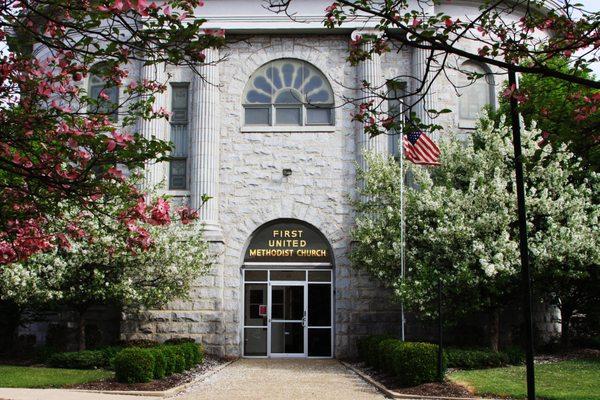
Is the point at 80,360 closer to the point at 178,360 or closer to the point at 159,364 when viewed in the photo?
the point at 178,360

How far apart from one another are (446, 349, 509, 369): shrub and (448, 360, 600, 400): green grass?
0.61 metres

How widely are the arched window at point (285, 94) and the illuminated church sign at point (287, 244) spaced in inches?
154

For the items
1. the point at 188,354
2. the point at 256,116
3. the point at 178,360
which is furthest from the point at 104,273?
the point at 256,116

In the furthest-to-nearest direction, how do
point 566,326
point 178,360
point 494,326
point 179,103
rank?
point 179,103 → point 566,326 → point 494,326 → point 178,360

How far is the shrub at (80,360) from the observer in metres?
20.8

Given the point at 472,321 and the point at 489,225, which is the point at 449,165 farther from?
the point at 472,321

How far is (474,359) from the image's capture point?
20.5 meters

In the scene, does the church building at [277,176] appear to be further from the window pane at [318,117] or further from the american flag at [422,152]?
the american flag at [422,152]

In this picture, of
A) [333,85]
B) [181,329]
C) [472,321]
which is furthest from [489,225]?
[181,329]

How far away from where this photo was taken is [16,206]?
10055 mm

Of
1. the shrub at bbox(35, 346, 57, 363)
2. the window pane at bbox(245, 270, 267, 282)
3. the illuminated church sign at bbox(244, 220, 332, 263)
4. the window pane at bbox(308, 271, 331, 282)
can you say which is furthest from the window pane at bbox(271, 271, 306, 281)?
the shrub at bbox(35, 346, 57, 363)

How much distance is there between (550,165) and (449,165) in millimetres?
3072

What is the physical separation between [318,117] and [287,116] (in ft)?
3.84

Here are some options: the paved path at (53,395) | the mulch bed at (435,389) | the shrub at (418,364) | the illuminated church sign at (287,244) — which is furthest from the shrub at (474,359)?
the paved path at (53,395)
